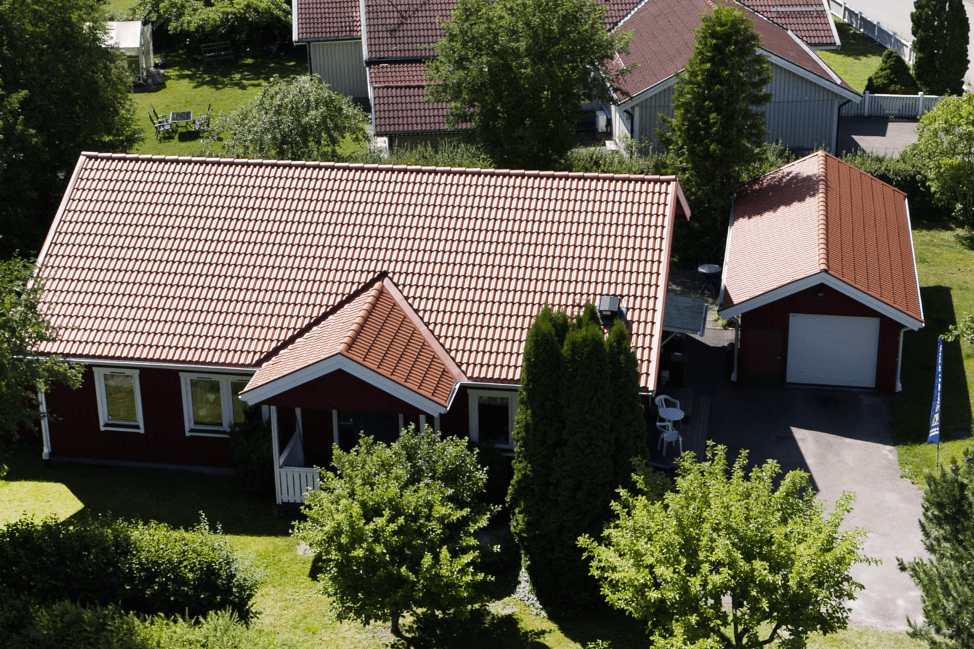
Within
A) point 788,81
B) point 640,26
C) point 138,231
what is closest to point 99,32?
point 138,231

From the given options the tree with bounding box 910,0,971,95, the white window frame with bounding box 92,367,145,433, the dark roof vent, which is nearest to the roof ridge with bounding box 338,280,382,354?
the dark roof vent

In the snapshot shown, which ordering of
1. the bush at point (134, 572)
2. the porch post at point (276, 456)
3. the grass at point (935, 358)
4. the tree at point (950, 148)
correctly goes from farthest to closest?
the tree at point (950, 148), the grass at point (935, 358), the porch post at point (276, 456), the bush at point (134, 572)

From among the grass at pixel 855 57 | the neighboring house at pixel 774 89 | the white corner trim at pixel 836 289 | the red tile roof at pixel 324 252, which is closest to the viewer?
the red tile roof at pixel 324 252

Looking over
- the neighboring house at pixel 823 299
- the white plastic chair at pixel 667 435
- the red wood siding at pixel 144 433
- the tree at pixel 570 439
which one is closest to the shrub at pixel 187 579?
the tree at pixel 570 439

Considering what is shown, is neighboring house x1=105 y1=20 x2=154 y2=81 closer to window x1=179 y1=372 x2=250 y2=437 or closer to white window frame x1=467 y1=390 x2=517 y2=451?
window x1=179 y1=372 x2=250 y2=437

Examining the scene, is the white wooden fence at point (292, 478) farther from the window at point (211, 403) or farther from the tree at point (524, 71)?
the tree at point (524, 71)
